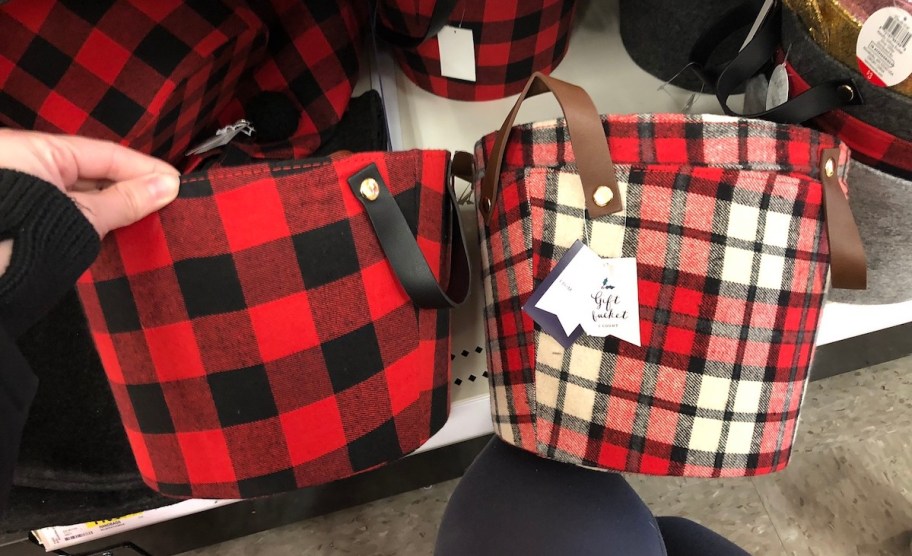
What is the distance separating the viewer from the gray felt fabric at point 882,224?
621 millimetres

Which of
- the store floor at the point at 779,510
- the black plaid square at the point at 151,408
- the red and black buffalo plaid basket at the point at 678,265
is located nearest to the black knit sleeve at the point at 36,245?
the black plaid square at the point at 151,408

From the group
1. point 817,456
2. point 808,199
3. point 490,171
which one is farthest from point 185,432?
point 817,456

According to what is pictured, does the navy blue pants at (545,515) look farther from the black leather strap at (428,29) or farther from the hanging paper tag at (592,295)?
the black leather strap at (428,29)

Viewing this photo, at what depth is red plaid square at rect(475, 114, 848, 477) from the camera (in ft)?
1.81

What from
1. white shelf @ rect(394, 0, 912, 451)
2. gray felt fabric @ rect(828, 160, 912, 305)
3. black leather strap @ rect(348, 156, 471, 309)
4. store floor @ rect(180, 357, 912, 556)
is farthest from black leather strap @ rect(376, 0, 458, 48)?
store floor @ rect(180, 357, 912, 556)

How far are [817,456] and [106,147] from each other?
1.22m

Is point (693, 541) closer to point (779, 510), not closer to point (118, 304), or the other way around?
point (779, 510)

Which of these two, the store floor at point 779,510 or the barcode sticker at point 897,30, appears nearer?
the barcode sticker at point 897,30

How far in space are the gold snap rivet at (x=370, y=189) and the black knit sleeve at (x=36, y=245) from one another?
21cm

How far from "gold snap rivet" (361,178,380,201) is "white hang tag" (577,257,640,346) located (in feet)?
0.70

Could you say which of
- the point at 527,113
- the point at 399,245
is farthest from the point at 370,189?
the point at 527,113

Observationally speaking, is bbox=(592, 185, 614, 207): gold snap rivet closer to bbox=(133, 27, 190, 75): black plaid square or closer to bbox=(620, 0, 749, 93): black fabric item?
bbox=(620, 0, 749, 93): black fabric item

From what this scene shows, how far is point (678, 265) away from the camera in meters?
0.56

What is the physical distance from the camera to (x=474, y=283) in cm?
81
